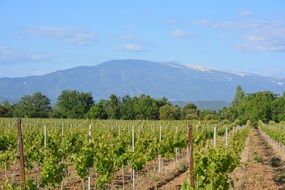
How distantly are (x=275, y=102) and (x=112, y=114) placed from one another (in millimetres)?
34547

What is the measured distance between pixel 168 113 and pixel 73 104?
18119mm

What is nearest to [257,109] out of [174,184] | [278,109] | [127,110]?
[278,109]

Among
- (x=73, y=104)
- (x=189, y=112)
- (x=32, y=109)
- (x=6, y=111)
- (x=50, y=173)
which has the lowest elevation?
(x=50, y=173)

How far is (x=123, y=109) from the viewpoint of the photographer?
294ft

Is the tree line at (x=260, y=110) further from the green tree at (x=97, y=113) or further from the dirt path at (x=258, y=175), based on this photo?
the dirt path at (x=258, y=175)

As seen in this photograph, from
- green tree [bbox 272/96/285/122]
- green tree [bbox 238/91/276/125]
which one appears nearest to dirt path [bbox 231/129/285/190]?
green tree [bbox 272/96/285/122]

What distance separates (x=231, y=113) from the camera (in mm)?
110062

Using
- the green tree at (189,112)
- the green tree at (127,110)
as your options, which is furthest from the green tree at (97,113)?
the green tree at (189,112)

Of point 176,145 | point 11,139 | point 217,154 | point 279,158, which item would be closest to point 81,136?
point 11,139

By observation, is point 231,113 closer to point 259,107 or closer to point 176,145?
point 259,107

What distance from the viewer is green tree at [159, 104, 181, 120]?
84.7 meters

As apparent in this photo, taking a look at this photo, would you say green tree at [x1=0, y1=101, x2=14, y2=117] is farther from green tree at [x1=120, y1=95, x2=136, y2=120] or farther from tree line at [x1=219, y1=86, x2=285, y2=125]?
tree line at [x1=219, y1=86, x2=285, y2=125]

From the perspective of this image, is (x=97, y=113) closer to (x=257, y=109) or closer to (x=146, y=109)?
(x=146, y=109)

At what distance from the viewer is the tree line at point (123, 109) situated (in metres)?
86.2
